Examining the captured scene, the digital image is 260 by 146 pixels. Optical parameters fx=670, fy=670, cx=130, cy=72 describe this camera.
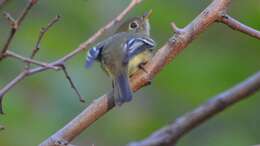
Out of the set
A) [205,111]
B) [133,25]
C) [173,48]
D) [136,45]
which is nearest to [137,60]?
[136,45]

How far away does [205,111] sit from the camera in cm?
127

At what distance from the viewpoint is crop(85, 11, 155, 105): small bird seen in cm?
318

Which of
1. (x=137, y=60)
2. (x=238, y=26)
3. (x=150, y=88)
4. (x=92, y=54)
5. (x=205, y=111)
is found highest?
(x=150, y=88)

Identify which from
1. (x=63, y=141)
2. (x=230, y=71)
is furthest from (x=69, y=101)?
(x=63, y=141)

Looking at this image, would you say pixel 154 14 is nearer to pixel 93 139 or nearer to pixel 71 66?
pixel 71 66

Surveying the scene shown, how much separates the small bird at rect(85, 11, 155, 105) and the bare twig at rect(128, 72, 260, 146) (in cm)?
170

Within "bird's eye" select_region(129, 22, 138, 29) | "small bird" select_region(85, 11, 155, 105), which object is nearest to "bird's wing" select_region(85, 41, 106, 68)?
"small bird" select_region(85, 11, 155, 105)

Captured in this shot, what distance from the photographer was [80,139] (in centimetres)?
527

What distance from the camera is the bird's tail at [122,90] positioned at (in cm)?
291

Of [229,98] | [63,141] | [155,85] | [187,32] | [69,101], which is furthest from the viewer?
[155,85]

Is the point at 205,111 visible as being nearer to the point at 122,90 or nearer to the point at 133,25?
the point at 122,90

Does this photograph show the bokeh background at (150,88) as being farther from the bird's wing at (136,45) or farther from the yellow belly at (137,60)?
the yellow belly at (137,60)

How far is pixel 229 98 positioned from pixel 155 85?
3.83 metres

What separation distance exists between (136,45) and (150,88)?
177 cm
